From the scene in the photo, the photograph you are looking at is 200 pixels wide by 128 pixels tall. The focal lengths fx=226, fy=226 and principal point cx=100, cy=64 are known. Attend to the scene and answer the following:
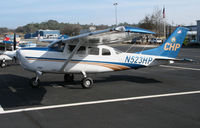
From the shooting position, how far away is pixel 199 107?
6.78 meters

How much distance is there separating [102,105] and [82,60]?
339 cm

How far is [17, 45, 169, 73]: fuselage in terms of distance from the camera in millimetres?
9609

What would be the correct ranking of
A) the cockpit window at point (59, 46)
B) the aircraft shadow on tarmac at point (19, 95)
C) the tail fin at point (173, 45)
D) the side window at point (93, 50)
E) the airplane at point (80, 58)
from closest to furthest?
the aircraft shadow on tarmac at point (19, 95) → the airplane at point (80, 58) → the cockpit window at point (59, 46) → the side window at point (93, 50) → the tail fin at point (173, 45)

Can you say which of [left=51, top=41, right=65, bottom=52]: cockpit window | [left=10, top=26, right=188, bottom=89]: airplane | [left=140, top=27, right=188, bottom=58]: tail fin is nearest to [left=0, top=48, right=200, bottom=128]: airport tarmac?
[left=10, top=26, right=188, bottom=89]: airplane

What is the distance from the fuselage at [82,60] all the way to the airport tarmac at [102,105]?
0.88 m

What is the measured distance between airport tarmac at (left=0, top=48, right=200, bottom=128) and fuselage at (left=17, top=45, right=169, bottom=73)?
2.88 ft

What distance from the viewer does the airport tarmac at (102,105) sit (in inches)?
217

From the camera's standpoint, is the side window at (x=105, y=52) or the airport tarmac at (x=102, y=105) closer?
the airport tarmac at (x=102, y=105)

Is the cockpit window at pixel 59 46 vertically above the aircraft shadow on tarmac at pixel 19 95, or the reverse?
the cockpit window at pixel 59 46

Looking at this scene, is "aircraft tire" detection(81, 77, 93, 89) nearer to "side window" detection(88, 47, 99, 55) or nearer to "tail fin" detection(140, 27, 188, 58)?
"side window" detection(88, 47, 99, 55)

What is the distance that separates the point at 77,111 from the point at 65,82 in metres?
4.99

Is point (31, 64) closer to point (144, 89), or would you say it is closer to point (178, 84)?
point (144, 89)

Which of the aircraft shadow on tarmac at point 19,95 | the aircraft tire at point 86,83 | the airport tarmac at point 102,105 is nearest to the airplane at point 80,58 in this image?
the aircraft tire at point 86,83

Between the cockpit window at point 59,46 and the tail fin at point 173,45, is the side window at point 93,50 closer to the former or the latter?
the cockpit window at point 59,46
